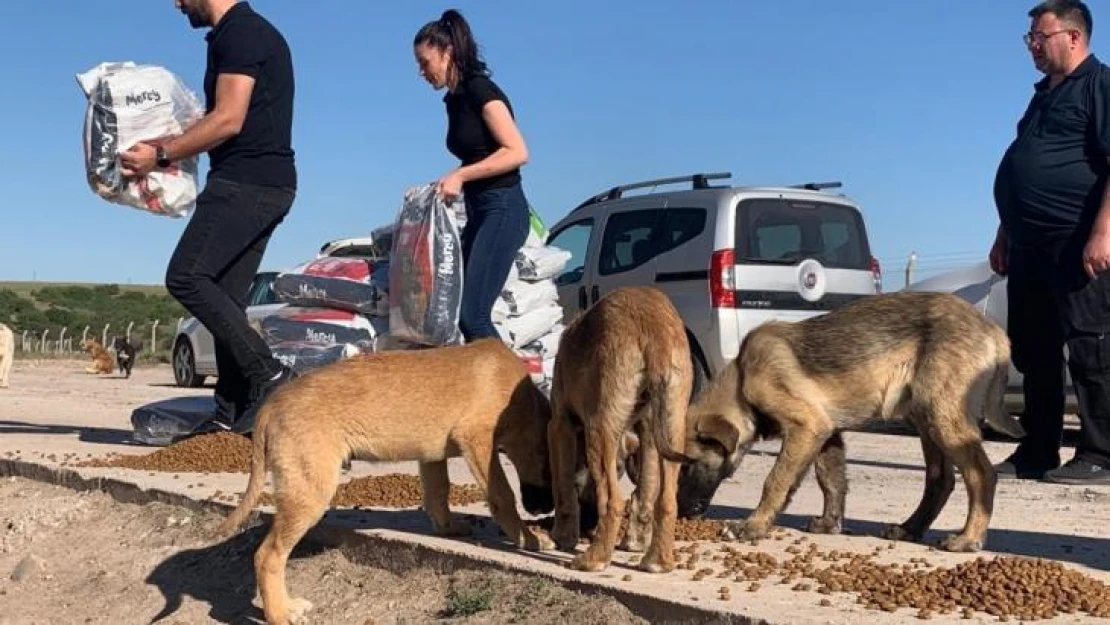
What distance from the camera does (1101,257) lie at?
7.35 meters

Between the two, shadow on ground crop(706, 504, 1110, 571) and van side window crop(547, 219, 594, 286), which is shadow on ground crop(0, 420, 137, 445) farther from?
shadow on ground crop(706, 504, 1110, 571)

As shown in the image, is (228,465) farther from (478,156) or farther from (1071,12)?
(1071,12)

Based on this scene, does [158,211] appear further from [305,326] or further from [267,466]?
[267,466]

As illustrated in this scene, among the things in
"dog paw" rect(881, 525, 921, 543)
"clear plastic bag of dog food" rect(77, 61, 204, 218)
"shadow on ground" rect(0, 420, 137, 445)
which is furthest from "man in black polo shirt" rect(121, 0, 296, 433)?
"dog paw" rect(881, 525, 921, 543)

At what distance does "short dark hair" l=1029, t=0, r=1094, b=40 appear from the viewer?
778cm

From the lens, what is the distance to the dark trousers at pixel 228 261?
8070 millimetres

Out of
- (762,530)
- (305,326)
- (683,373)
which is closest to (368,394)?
(683,373)

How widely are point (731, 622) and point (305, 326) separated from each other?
21.6 ft

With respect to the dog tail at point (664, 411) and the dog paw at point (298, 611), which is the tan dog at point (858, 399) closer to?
the dog tail at point (664, 411)

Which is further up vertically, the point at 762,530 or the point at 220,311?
the point at 220,311

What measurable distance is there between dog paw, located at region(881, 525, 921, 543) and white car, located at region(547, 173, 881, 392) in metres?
6.52

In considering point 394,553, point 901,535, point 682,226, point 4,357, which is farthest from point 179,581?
point 4,357

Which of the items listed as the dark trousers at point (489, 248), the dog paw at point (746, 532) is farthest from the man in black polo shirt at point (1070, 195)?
the dark trousers at point (489, 248)

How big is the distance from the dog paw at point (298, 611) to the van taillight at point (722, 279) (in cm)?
787
